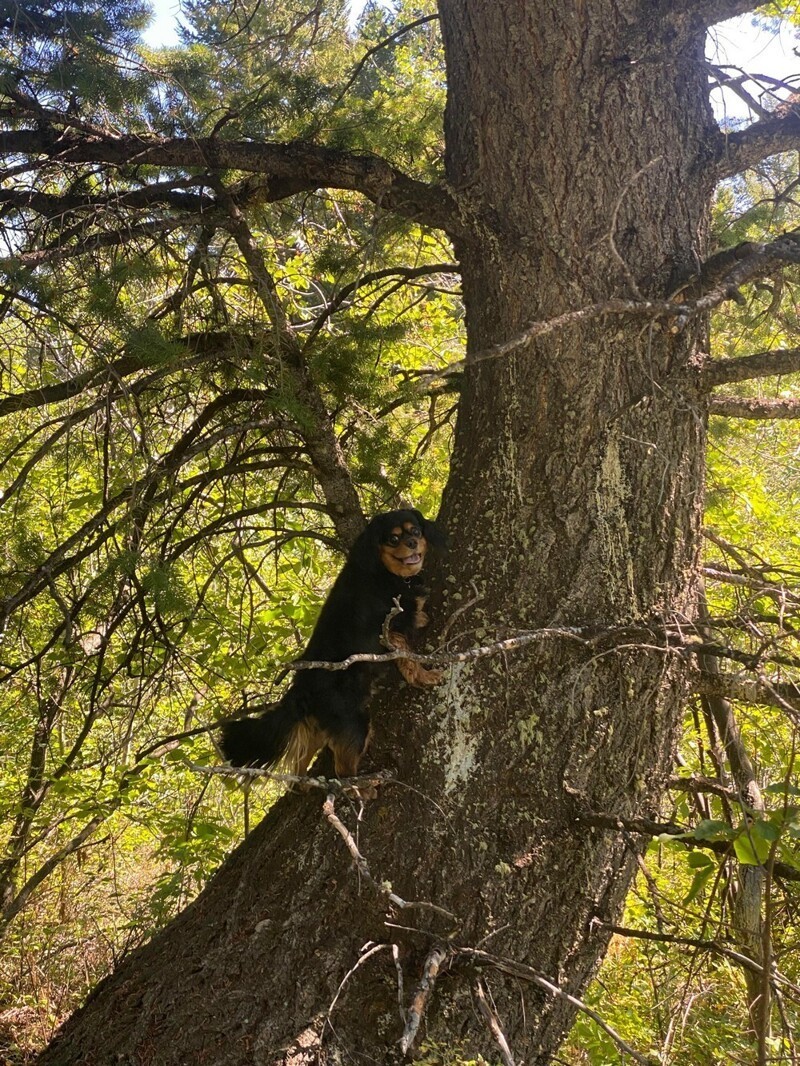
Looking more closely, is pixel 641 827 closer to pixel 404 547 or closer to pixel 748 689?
pixel 748 689

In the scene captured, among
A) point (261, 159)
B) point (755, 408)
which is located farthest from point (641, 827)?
point (261, 159)

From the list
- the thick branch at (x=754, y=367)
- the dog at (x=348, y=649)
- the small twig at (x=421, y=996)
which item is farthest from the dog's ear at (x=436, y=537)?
the small twig at (x=421, y=996)

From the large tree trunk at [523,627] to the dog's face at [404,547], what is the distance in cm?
27

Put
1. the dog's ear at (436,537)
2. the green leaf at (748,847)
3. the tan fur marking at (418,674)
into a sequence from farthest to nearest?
the dog's ear at (436,537) → the tan fur marking at (418,674) → the green leaf at (748,847)

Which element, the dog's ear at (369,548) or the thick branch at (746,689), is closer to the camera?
the thick branch at (746,689)

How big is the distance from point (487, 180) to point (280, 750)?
260 centimetres

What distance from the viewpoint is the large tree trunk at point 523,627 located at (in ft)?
8.88

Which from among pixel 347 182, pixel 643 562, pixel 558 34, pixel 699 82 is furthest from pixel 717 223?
pixel 643 562

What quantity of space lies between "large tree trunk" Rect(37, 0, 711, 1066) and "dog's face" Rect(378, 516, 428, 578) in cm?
27

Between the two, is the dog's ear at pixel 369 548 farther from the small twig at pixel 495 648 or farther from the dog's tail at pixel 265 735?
the small twig at pixel 495 648

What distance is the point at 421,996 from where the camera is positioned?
234cm

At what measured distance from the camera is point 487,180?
3.47 metres

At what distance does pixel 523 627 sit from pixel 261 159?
2334 mm

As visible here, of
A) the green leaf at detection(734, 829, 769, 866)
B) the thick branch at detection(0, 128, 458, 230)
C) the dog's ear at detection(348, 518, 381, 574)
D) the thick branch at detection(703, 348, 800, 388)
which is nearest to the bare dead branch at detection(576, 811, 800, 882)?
the green leaf at detection(734, 829, 769, 866)
